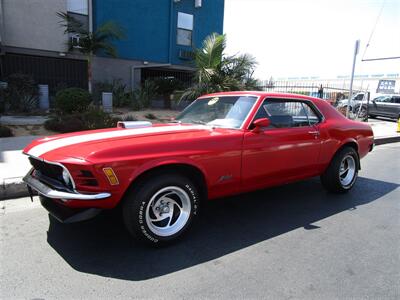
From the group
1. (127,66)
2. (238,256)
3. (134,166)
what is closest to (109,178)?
(134,166)

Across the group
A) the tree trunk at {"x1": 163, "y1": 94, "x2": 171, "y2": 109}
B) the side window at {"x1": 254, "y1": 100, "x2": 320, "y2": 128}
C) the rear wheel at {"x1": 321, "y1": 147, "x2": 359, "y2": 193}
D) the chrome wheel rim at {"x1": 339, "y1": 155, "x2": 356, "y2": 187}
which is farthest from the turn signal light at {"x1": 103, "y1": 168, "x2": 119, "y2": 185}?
the tree trunk at {"x1": 163, "y1": 94, "x2": 171, "y2": 109}

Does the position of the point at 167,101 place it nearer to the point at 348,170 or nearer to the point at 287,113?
the point at 348,170

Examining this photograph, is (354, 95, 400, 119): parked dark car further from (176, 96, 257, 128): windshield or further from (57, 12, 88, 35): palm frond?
(176, 96, 257, 128): windshield

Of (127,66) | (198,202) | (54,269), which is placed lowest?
(54,269)

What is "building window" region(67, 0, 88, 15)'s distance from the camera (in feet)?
45.7

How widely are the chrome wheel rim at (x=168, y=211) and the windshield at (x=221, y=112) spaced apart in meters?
1.09

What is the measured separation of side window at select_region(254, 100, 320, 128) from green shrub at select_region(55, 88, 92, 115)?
285 inches

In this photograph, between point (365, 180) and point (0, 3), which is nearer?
point (365, 180)

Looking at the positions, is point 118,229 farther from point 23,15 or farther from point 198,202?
point 23,15

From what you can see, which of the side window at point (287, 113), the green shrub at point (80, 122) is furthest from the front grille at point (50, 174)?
the green shrub at point (80, 122)

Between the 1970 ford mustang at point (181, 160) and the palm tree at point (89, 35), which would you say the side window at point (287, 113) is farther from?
the palm tree at point (89, 35)

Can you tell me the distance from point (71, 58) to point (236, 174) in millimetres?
13056

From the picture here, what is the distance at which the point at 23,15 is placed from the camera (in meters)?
12.7

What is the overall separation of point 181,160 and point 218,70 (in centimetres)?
871
